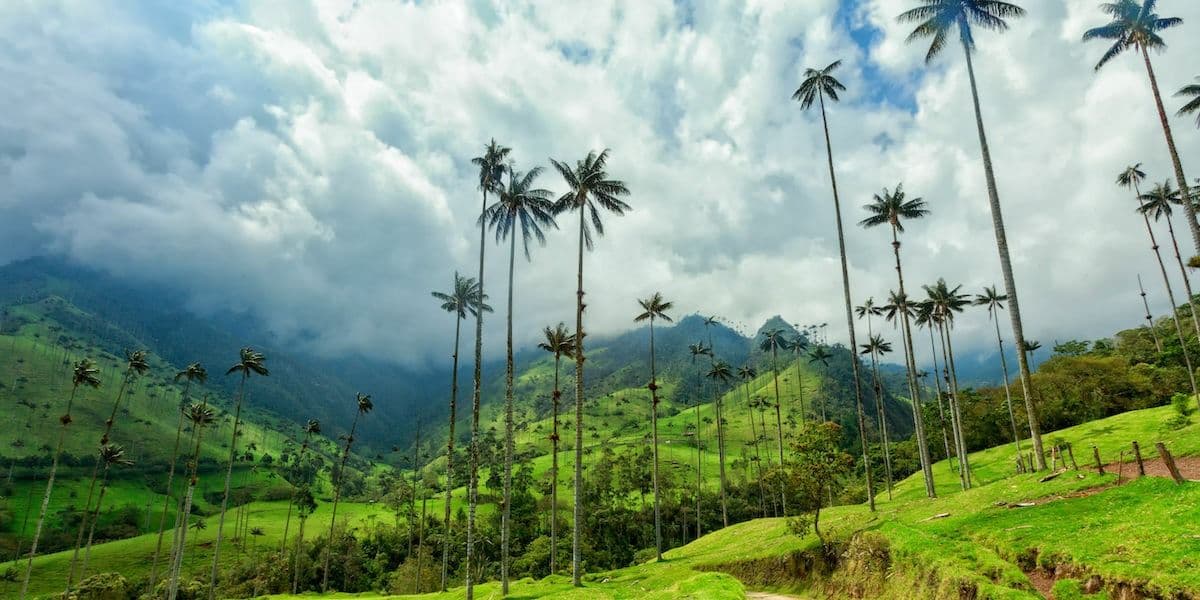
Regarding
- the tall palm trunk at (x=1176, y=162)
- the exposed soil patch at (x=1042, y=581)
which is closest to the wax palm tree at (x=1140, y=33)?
the tall palm trunk at (x=1176, y=162)

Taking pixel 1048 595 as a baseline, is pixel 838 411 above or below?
above

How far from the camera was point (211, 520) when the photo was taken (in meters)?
160

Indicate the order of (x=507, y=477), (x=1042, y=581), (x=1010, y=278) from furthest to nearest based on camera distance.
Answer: (x=507, y=477) → (x=1010, y=278) → (x=1042, y=581)

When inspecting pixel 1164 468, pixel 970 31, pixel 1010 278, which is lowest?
pixel 1164 468

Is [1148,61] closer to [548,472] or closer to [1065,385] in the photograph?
[1065,385]

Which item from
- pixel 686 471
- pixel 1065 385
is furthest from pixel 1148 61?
pixel 686 471

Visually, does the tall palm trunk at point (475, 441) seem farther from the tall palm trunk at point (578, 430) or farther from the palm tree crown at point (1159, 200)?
the palm tree crown at point (1159, 200)

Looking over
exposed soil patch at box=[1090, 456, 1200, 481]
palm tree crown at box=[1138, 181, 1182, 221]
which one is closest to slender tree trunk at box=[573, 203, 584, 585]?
exposed soil patch at box=[1090, 456, 1200, 481]

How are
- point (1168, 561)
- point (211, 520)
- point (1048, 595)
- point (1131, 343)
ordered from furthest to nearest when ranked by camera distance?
point (211, 520)
point (1131, 343)
point (1048, 595)
point (1168, 561)

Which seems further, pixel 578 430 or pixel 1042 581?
pixel 578 430

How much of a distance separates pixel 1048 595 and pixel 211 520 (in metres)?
197

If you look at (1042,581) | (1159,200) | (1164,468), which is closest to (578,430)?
(1042,581)

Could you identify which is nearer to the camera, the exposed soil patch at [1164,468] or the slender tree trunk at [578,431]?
the exposed soil patch at [1164,468]

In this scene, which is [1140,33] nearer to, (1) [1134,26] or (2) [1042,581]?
(1) [1134,26]
